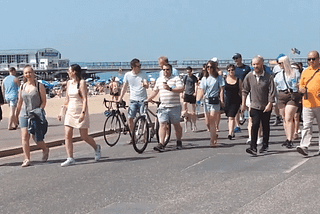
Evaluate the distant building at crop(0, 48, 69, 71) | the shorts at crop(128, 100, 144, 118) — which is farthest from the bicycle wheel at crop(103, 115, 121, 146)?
the distant building at crop(0, 48, 69, 71)

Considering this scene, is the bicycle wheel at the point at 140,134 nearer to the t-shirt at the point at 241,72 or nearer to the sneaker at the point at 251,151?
the sneaker at the point at 251,151

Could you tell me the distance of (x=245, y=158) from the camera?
11000 millimetres

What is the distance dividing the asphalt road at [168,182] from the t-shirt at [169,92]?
0.91 m

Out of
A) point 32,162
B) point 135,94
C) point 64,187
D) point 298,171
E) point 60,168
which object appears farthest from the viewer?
point 135,94

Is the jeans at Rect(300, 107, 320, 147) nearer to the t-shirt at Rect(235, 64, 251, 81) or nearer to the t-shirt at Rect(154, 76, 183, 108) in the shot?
the t-shirt at Rect(154, 76, 183, 108)

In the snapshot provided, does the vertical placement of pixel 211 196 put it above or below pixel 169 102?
below

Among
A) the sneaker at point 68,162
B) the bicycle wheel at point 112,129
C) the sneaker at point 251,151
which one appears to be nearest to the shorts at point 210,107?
the sneaker at point 251,151

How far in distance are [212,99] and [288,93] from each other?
1511 millimetres

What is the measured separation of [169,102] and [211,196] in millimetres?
4746

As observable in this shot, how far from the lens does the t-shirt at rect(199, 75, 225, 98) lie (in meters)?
12.8

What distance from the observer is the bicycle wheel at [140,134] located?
1194 centimetres

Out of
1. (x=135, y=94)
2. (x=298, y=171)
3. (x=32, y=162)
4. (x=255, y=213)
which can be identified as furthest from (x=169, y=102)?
(x=255, y=213)

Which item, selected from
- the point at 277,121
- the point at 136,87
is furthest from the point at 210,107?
the point at 277,121

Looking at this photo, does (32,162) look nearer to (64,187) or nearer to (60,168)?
(60,168)
